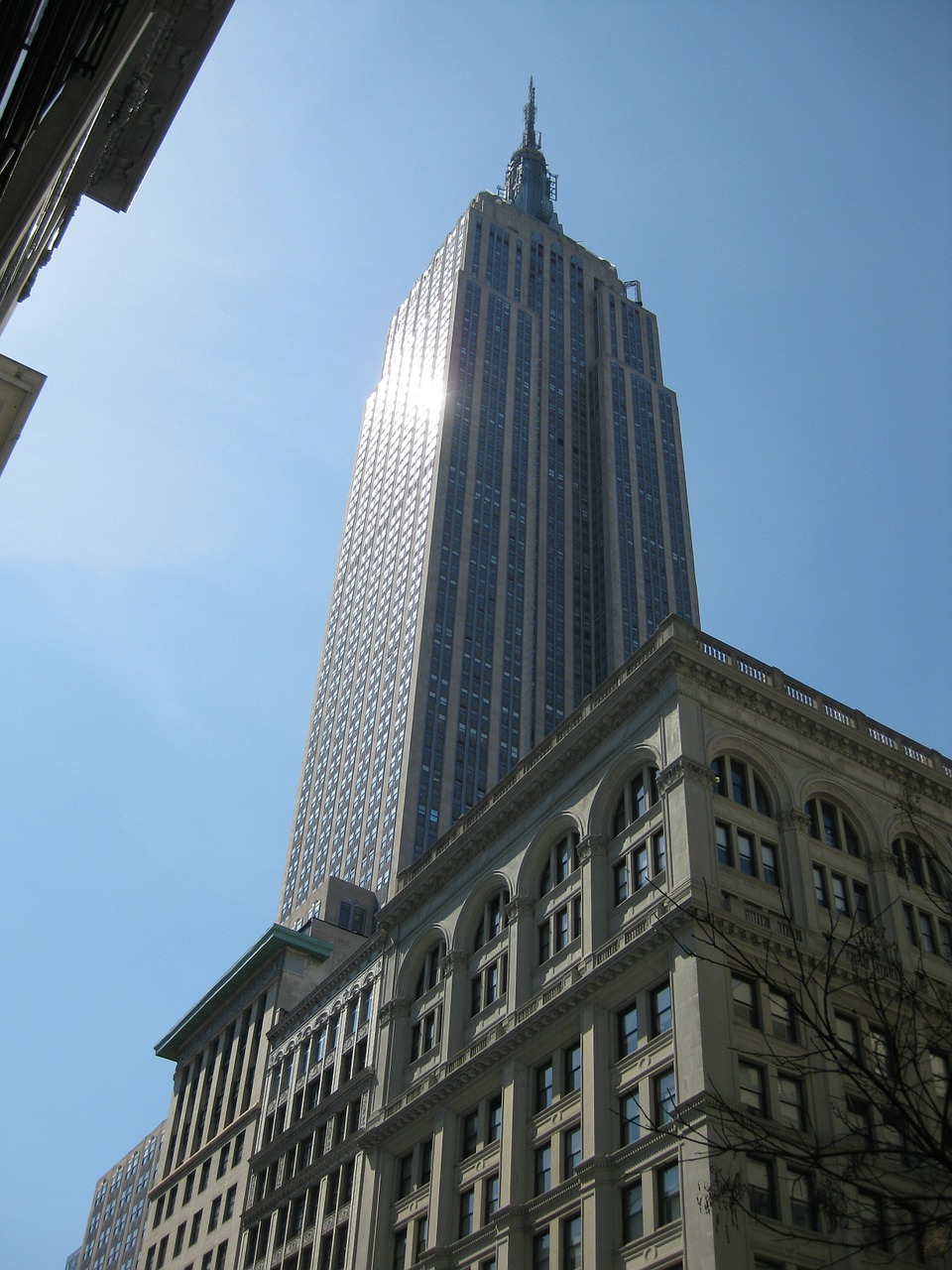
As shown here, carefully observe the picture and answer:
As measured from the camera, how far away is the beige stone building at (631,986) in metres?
37.9

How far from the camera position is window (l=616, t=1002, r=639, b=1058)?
1654 inches

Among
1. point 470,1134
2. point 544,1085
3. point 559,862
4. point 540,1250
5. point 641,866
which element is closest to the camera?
point 540,1250

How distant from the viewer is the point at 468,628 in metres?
152

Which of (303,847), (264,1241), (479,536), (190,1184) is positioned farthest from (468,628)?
(264,1241)

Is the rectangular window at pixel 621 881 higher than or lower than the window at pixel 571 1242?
higher

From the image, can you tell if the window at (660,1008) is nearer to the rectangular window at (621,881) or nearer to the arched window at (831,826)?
the rectangular window at (621,881)

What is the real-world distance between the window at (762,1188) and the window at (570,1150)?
22.9 feet

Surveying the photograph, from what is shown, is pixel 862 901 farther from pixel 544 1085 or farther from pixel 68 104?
pixel 68 104

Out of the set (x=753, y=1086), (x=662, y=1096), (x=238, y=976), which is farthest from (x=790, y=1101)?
(x=238, y=976)

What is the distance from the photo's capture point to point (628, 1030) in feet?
140

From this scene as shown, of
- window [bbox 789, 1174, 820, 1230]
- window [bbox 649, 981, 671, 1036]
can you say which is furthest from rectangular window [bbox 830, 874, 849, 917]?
window [bbox 789, 1174, 820, 1230]

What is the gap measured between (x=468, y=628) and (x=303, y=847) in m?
33.4

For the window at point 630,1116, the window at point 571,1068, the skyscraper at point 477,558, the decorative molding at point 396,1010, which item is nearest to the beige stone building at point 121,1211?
the skyscraper at point 477,558

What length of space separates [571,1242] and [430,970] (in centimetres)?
1784
